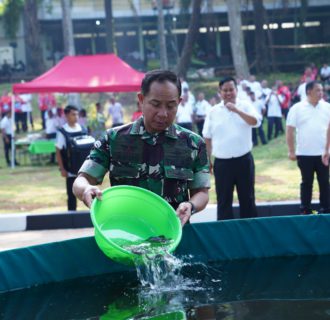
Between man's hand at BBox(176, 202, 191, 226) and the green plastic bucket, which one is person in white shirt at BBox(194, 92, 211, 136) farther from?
man's hand at BBox(176, 202, 191, 226)

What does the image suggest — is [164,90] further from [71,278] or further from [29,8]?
[29,8]

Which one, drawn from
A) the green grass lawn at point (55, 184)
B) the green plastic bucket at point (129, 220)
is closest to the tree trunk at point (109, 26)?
the green grass lawn at point (55, 184)

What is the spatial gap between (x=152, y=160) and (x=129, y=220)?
410 mm

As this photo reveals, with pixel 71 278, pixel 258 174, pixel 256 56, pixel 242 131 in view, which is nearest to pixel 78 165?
pixel 242 131

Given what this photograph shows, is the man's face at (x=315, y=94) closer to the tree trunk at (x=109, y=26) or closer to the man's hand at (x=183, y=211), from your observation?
the man's hand at (x=183, y=211)

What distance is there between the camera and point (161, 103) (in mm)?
3947

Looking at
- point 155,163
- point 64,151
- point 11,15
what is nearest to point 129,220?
point 155,163

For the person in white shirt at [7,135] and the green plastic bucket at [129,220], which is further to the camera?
the person in white shirt at [7,135]

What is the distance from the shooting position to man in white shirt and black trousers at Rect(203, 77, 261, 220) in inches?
320

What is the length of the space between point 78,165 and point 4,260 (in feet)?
15.7

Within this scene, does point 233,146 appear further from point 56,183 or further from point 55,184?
point 56,183

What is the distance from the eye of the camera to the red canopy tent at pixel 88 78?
18172 mm

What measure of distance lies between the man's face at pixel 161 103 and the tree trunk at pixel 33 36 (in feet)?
111

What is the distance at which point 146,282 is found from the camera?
4617mm
